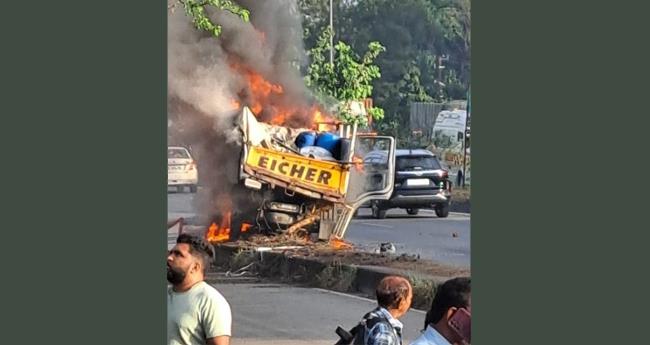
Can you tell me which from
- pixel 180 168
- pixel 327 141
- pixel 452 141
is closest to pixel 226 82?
pixel 180 168

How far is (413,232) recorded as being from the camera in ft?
31.5

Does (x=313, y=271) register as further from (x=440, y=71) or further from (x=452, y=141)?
(x=440, y=71)

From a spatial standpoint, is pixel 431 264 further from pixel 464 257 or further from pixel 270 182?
pixel 270 182

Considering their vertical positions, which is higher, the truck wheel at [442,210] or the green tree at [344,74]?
the green tree at [344,74]

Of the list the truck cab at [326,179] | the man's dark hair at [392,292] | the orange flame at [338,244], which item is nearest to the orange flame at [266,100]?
the truck cab at [326,179]

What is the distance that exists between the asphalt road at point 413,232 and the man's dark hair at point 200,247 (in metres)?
0.16

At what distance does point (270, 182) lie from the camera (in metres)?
9.61

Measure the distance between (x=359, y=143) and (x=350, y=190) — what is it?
32cm

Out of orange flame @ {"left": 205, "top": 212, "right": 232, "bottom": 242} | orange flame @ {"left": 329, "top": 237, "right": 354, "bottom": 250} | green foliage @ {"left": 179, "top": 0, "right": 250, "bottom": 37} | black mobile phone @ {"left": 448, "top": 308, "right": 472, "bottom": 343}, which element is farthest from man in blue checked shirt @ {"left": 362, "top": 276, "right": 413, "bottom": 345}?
green foliage @ {"left": 179, "top": 0, "right": 250, "bottom": 37}

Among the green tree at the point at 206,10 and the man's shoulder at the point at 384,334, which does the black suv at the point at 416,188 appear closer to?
the man's shoulder at the point at 384,334

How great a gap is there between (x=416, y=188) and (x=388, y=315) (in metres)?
1.23

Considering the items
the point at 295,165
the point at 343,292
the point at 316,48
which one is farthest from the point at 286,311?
the point at 316,48

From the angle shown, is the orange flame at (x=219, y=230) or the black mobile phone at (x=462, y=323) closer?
the black mobile phone at (x=462, y=323)

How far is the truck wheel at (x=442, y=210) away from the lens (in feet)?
31.6
